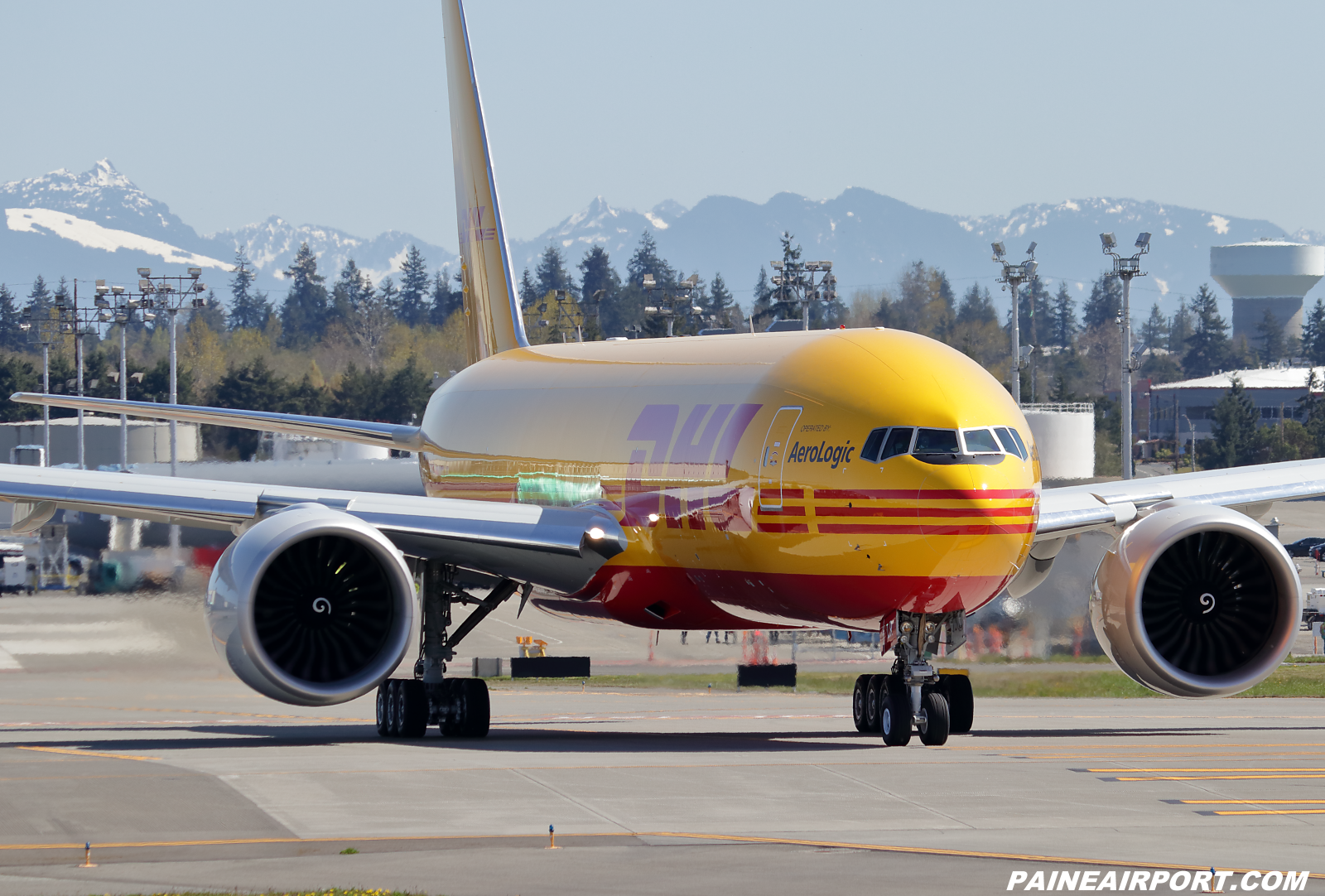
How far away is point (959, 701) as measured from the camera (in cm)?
2120

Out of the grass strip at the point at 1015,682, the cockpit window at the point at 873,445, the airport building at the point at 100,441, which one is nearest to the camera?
the cockpit window at the point at 873,445

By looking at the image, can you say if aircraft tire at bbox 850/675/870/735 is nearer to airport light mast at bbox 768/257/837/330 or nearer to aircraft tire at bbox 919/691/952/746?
aircraft tire at bbox 919/691/952/746

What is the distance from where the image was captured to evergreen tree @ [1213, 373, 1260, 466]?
122938 millimetres

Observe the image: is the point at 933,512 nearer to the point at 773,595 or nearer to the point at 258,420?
the point at 773,595

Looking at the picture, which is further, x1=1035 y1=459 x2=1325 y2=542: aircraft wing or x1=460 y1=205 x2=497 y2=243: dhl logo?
x1=460 y1=205 x2=497 y2=243: dhl logo

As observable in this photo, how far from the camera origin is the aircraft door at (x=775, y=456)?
65.8 feet

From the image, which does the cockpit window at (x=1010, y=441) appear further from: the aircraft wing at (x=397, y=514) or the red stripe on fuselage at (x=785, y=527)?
the aircraft wing at (x=397, y=514)

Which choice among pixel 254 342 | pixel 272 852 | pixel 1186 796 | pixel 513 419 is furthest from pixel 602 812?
pixel 254 342

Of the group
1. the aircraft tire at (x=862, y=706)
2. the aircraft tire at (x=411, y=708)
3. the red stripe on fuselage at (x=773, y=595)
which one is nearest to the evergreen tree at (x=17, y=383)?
the aircraft tire at (x=411, y=708)

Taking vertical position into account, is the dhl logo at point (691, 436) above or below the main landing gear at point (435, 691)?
above

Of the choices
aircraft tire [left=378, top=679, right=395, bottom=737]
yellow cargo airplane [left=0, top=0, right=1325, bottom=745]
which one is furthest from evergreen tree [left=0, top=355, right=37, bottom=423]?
yellow cargo airplane [left=0, top=0, right=1325, bottom=745]

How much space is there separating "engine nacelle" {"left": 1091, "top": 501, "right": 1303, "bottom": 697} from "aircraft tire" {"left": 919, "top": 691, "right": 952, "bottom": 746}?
250 centimetres

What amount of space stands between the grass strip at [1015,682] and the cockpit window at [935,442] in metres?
16.0

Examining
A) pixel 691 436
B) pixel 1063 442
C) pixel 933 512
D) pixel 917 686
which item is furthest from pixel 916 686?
pixel 1063 442
